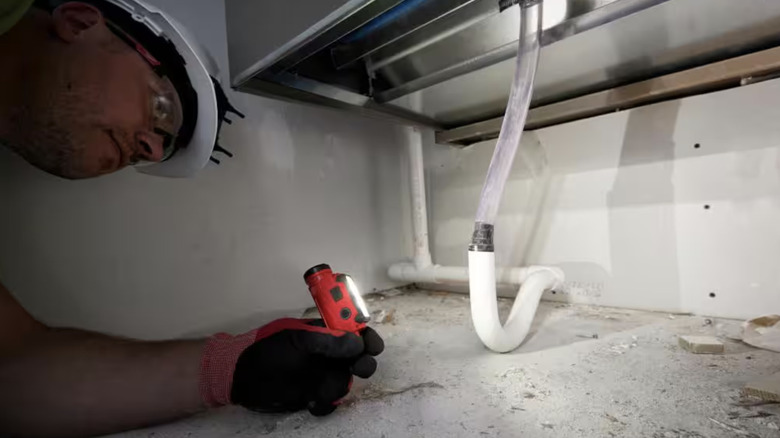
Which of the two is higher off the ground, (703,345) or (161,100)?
(161,100)

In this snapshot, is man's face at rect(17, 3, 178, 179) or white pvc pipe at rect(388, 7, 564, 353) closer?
man's face at rect(17, 3, 178, 179)

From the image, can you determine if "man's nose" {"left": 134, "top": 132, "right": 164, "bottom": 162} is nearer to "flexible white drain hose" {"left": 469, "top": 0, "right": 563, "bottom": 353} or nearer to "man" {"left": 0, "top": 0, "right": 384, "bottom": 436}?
"man" {"left": 0, "top": 0, "right": 384, "bottom": 436}

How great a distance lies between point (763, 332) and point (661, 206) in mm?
335

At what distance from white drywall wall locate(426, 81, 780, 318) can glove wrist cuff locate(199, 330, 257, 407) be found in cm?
91

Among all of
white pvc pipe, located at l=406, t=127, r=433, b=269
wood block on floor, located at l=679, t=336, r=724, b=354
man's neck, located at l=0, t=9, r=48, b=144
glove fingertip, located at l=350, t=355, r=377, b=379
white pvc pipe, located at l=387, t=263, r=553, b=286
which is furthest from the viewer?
white pvc pipe, located at l=406, t=127, r=433, b=269

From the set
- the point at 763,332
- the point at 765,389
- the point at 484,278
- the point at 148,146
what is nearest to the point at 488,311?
the point at 484,278

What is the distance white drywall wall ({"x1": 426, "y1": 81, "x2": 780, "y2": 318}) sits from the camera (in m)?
0.81

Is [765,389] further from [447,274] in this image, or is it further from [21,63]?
[21,63]

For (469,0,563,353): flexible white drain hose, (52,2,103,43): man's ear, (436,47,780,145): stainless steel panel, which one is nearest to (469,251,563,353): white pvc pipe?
(469,0,563,353): flexible white drain hose

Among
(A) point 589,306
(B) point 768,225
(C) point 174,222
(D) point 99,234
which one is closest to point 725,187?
(B) point 768,225

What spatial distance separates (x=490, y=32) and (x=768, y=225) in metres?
0.74

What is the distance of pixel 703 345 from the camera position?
0.66 metres

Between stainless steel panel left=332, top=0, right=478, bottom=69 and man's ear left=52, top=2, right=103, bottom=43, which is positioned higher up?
stainless steel panel left=332, top=0, right=478, bottom=69

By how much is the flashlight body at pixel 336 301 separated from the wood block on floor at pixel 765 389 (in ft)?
1.77
